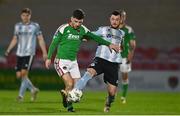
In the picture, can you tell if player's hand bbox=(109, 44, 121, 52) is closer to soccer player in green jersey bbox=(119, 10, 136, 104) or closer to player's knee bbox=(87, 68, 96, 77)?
player's knee bbox=(87, 68, 96, 77)

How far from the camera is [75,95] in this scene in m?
13.5

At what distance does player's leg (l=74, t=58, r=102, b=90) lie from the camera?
13.8 metres

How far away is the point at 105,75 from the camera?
14.6m

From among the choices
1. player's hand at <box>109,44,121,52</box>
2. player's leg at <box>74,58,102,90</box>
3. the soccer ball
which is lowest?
the soccer ball

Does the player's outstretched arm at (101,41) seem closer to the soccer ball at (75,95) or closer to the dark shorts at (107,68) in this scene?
the dark shorts at (107,68)

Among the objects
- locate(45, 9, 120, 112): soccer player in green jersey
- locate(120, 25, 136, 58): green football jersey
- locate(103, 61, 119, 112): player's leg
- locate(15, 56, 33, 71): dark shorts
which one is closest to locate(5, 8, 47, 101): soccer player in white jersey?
locate(15, 56, 33, 71): dark shorts

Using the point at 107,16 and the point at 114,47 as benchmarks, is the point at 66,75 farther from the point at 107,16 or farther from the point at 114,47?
the point at 107,16

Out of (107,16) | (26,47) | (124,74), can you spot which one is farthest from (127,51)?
(107,16)

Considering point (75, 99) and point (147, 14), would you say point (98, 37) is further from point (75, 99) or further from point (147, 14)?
point (147, 14)

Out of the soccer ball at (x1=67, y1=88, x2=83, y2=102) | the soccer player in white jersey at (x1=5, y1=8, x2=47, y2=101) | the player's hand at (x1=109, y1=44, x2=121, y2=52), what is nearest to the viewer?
the soccer ball at (x1=67, y1=88, x2=83, y2=102)

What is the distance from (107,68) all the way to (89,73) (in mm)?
482

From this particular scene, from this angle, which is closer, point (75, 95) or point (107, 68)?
point (75, 95)

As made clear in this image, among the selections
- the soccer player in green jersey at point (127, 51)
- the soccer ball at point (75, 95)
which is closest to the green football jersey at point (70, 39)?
the soccer ball at point (75, 95)

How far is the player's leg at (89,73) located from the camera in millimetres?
13836
